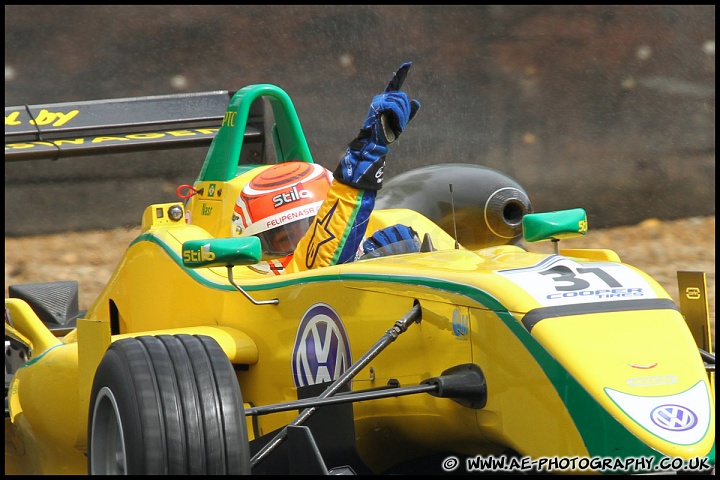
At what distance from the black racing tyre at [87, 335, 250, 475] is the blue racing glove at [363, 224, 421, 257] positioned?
881mm

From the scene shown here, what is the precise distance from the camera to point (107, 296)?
5.37 m

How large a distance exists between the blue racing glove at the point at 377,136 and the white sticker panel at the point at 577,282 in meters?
0.91

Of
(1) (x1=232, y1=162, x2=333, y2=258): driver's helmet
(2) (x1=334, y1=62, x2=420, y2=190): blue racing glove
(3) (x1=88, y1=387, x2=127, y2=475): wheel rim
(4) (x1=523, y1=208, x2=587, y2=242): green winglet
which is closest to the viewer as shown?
(3) (x1=88, y1=387, x2=127, y2=475): wheel rim

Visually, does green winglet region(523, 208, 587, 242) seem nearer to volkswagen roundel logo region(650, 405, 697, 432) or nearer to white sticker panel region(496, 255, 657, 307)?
white sticker panel region(496, 255, 657, 307)

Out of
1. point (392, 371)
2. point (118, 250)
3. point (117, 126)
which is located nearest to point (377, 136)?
point (392, 371)

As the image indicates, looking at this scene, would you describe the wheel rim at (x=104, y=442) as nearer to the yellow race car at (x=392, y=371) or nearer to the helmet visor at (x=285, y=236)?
the yellow race car at (x=392, y=371)

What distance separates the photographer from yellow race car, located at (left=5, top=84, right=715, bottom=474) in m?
3.07

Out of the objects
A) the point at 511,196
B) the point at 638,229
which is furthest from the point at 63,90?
the point at 511,196

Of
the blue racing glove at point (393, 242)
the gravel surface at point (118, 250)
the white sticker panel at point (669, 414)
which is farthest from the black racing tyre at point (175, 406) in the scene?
the gravel surface at point (118, 250)

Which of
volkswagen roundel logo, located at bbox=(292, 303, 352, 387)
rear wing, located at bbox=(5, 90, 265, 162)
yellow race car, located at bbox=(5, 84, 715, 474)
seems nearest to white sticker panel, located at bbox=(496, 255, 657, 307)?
yellow race car, located at bbox=(5, 84, 715, 474)

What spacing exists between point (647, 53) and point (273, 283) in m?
8.93

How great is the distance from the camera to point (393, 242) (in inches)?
166

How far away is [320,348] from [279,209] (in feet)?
4.03

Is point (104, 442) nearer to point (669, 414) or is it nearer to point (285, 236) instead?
point (285, 236)
